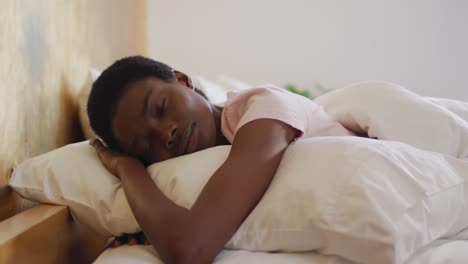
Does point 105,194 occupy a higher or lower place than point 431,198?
lower

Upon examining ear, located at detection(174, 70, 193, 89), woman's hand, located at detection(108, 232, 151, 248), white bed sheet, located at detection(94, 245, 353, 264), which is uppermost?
ear, located at detection(174, 70, 193, 89)

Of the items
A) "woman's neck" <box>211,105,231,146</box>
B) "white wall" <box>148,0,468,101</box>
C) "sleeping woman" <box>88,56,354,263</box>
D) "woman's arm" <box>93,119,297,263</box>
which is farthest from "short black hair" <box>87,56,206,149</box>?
"white wall" <box>148,0,468,101</box>

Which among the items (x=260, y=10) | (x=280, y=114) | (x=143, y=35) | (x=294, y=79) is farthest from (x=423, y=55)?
(x=280, y=114)

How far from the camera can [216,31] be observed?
9.84 ft

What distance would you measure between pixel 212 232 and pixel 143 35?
2.19 m

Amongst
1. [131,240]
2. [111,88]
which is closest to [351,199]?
[131,240]

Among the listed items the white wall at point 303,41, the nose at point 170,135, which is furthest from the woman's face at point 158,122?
the white wall at point 303,41

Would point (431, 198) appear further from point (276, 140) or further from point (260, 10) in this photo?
point (260, 10)

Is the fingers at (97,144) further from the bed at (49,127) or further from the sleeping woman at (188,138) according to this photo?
the bed at (49,127)

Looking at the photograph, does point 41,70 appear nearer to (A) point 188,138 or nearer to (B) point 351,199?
(A) point 188,138

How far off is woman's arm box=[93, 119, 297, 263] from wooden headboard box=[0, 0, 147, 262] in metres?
0.27

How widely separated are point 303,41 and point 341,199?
238 cm

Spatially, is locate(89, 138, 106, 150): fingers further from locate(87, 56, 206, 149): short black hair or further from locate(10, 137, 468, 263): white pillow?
locate(10, 137, 468, 263): white pillow

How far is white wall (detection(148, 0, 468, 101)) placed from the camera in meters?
2.85
